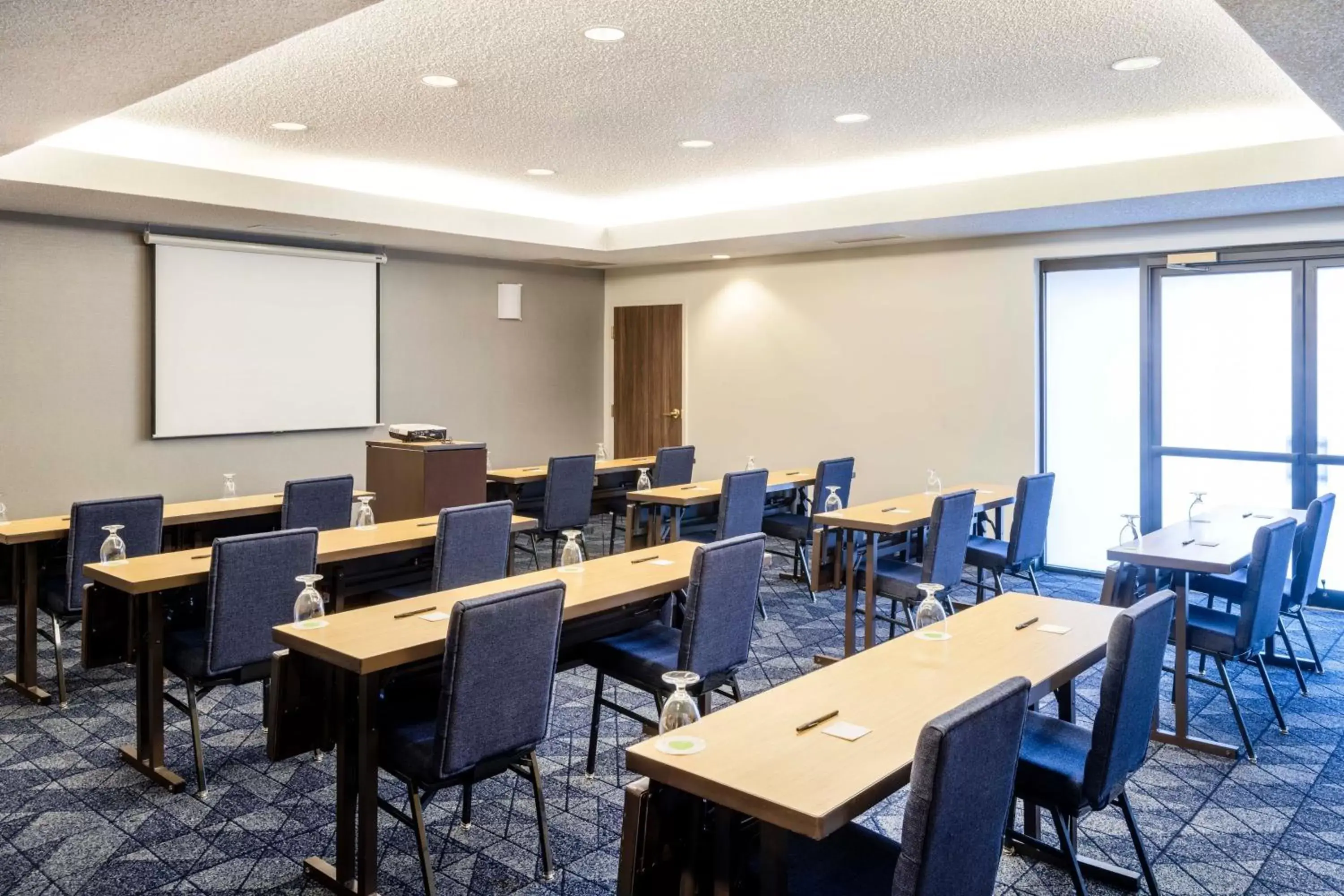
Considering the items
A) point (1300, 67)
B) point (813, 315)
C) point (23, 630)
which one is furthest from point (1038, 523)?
point (23, 630)

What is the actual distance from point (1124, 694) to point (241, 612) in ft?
9.48

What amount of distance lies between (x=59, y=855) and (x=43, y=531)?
6.41 ft

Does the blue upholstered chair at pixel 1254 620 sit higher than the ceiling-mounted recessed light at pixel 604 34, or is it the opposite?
the ceiling-mounted recessed light at pixel 604 34

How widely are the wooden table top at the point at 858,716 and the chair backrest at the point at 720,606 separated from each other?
2.16 ft

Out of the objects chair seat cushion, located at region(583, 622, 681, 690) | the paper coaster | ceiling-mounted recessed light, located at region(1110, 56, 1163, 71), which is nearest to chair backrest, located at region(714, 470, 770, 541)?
chair seat cushion, located at region(583, 622, 681, 690)

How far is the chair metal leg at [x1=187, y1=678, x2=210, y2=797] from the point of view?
3.45m

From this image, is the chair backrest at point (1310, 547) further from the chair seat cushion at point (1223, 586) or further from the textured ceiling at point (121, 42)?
the textured ceiling at point (121, 42)

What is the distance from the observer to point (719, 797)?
1.84 m

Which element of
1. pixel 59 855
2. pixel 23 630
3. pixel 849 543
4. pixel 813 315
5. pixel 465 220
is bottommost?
pixel 59 855

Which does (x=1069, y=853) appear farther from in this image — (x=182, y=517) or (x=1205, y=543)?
(x=182, y=517)

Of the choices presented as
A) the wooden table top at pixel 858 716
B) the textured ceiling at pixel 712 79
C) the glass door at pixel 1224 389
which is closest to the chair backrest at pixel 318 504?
the textured ceiling at pixel 712 79

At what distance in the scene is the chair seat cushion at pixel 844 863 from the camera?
6.60ft

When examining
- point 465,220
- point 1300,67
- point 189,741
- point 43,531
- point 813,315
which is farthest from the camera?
point 813,315

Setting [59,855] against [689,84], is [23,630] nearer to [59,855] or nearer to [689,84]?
[59,855]
